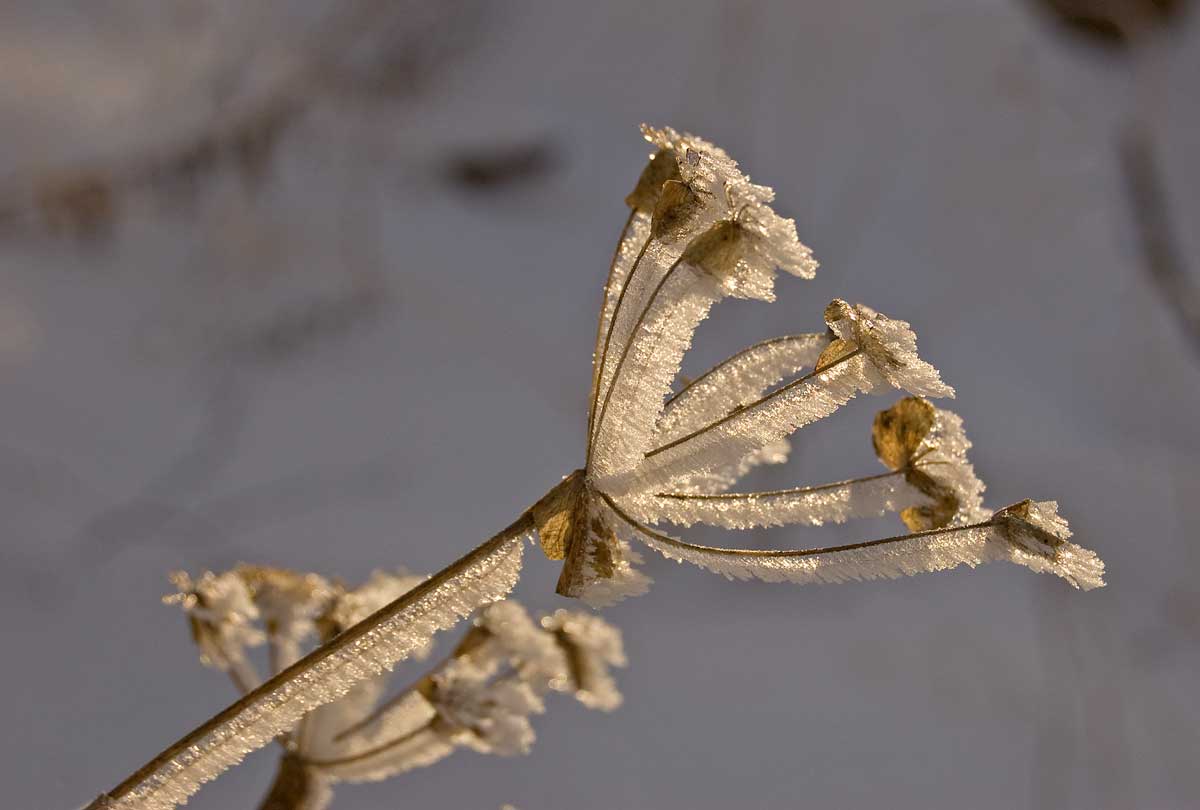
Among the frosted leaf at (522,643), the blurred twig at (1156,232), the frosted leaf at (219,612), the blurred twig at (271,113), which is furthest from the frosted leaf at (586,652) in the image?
the blurred twig at (1156,232)

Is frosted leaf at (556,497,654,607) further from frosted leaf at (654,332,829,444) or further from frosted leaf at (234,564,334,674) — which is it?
frosted leaf at (234,564,334,674)

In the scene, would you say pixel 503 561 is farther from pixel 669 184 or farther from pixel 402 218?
pixel 402 218

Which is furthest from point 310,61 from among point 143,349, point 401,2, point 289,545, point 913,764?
point 913,764

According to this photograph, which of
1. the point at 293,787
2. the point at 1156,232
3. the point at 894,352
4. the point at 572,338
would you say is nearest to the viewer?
the point at 894,352

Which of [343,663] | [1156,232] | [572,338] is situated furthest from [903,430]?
[1156,232]

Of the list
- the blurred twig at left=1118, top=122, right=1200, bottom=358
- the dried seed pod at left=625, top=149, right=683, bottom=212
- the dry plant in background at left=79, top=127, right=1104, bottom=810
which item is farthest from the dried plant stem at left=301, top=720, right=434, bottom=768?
the blurred twig at left=1118, top=122, right=1200, bottom=358

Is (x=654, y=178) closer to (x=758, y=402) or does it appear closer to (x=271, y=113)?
(x=758, y=402)
